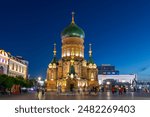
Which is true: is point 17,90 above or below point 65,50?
below

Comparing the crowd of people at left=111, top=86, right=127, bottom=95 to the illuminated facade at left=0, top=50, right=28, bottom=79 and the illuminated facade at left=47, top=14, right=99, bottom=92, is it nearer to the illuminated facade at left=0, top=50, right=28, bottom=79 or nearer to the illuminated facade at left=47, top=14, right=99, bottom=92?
the illuminated facade at left=47, top=14, right=99, bottom=92

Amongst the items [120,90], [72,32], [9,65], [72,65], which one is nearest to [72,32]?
[72,32]

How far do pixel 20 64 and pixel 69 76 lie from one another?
34861 millimetres

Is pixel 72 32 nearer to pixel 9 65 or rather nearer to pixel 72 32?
pixel 72 32

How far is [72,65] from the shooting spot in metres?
89.5

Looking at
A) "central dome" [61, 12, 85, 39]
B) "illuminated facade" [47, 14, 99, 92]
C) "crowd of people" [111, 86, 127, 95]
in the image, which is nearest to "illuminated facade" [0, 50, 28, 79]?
"illuminated facade" [47, 14, 99, 92]

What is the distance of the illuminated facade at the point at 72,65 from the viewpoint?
299ft

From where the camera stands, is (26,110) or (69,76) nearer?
(26,110)

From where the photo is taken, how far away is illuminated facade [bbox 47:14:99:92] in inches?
3585

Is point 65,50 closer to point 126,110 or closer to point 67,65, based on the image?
point 67,65

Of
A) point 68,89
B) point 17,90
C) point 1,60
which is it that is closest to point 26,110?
point 17,90

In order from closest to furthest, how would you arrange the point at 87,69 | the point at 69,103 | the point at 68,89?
the point at 69,103
the point at 68,89
the point at 87,69

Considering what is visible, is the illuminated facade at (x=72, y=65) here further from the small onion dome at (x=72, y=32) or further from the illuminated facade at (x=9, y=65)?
the illuminated facade at (x=9, y=65)

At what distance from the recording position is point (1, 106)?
12586 mm
